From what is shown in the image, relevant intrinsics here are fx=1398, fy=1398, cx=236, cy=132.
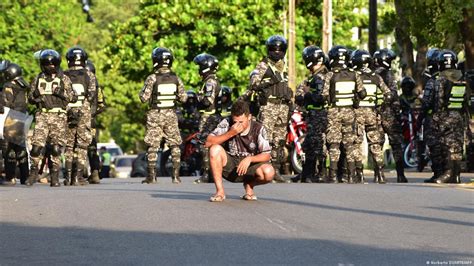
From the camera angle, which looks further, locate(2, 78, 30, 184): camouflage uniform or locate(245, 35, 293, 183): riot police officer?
locate(2, 78, 30, 184): camouflage uniform

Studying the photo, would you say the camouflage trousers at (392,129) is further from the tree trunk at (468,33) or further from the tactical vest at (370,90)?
the tree trunk at (468,33)

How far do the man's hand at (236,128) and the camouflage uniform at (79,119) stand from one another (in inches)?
250

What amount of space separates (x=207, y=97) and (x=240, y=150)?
6.20m

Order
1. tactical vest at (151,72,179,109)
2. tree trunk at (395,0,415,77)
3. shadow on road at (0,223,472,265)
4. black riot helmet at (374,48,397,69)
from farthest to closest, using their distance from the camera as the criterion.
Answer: tree trunk at (395,0,415,77) → black riot helmet at (374,48,397,69) → tactical vest at (151,72,179,109) → shadow on road at (0,223,472,265)

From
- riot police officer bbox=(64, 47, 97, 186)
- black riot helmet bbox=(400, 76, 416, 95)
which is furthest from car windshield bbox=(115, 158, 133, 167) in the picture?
riot police officer bbox=(64, 47, 97, 186)

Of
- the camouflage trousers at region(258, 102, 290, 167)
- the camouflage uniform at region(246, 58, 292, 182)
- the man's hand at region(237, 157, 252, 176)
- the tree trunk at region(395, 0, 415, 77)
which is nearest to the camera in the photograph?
the man's hand at region(237, 157, 252, 176)

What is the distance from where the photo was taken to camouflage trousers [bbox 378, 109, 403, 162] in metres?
23.3

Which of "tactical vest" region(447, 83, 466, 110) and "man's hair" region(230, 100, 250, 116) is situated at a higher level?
"tactical vest" region(447, 83, 466, 110)

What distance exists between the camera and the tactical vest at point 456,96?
22109mm

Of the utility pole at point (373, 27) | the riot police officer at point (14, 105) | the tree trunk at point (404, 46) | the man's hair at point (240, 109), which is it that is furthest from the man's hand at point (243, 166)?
the tree trunk at point (404, 46)

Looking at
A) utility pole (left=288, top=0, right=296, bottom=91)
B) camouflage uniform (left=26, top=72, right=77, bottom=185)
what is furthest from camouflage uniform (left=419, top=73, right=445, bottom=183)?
utility pole (left=288, top=0, right=296, bottom=91)

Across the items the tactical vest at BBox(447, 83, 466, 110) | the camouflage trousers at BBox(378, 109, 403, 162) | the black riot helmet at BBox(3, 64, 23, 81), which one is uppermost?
the black riot helmet at BBox(3, 64, 23, 81)

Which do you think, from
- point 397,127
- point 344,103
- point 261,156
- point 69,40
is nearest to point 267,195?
point 261,156

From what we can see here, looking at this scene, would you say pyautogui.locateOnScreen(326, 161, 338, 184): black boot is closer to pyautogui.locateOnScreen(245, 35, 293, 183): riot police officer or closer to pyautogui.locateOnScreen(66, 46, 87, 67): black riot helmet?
pyautogui.locateOnScreen(245, 35, 293, 183): riot police officer
